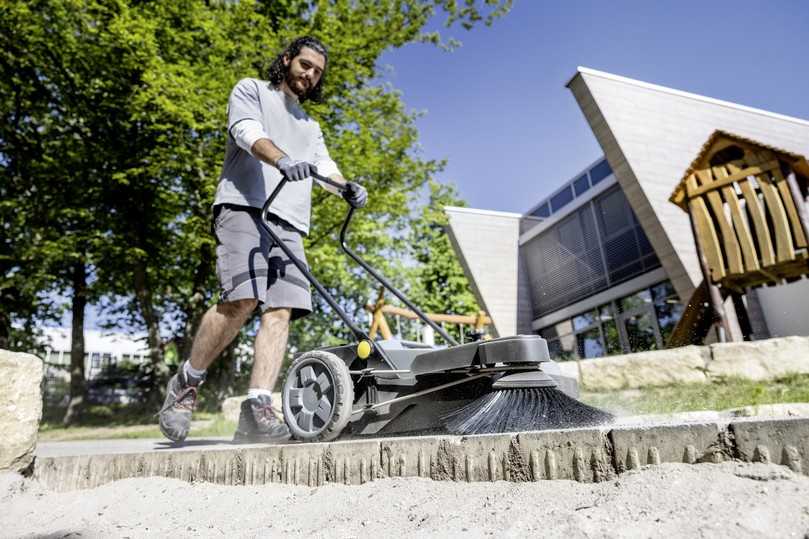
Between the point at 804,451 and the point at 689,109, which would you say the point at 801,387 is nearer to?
the point at 804,451

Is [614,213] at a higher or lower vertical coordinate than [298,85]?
higher

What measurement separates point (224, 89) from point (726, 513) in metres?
8.53

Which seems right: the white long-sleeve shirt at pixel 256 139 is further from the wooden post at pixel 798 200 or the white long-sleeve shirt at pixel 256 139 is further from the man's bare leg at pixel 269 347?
the wooden post at pixel 798 200

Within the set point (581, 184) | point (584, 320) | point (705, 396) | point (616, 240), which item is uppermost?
point (581, 184)

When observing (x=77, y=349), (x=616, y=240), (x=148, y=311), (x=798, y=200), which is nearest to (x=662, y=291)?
(x=616, y=240)

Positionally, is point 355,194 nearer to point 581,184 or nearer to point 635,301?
point 635,301

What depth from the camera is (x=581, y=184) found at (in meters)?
15.8

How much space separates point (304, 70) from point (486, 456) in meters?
2.52

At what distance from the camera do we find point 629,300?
1313cm

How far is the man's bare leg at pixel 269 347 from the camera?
109 inches

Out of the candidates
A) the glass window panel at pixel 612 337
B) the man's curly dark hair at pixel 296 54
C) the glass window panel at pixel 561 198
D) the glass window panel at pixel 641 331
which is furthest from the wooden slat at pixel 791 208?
the glass window panel at pixel 561 198

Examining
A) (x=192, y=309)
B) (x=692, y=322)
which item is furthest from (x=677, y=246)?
(x=192, y=309)

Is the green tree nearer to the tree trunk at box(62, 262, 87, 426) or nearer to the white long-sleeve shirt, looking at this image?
the tree trunk at box(62, 262, 87, 426)

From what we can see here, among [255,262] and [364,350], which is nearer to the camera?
[364,350]
